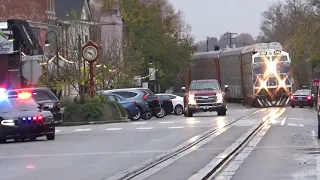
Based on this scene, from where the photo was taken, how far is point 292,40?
2179 inches

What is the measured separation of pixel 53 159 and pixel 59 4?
62626mm

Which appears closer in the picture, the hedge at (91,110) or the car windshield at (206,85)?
the hedge at (91,110)

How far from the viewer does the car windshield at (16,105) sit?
2586 cm

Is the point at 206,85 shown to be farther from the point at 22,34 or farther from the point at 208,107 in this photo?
the point at 22,34

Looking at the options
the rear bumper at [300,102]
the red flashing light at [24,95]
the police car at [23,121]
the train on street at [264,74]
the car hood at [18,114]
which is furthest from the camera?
the rear bumper at [300,102]

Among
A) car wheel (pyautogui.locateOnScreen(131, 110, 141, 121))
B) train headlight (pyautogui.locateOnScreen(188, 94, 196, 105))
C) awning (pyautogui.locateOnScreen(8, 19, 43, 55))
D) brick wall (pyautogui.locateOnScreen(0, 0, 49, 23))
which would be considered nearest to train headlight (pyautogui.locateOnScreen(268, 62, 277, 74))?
train headlight (pyautogui.locateOnScreen(188, 94, 196, 105))

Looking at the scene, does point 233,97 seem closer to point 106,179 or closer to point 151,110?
point 151,110

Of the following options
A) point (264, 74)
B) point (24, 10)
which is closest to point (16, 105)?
point (264, 74)

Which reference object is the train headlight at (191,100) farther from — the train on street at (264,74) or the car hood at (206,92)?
the train on street at (264,74)

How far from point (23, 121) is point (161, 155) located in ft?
25.5

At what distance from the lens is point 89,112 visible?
38938 mm

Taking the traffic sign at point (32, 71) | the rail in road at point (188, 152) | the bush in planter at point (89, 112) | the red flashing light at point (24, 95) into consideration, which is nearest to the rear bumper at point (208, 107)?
the bush in planter at point (89, 112)

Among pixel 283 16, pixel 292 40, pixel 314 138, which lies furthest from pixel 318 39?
pixel 283 16

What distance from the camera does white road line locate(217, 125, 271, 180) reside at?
47.5 feet
